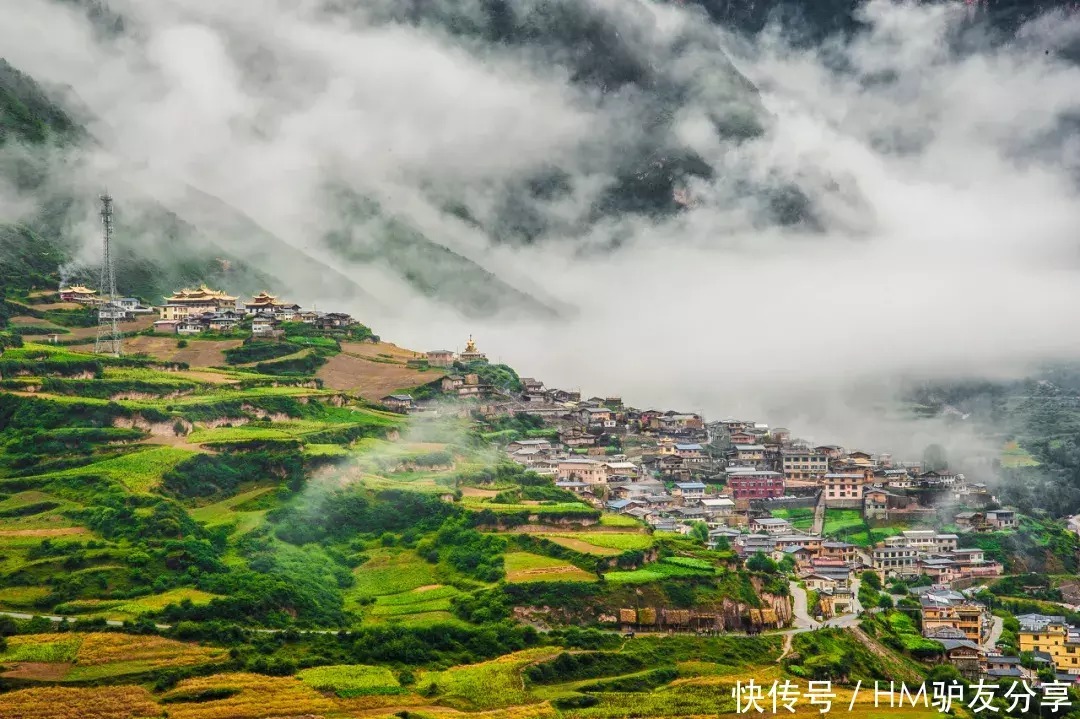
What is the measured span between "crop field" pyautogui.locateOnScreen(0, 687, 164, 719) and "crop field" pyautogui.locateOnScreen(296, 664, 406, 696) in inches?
160

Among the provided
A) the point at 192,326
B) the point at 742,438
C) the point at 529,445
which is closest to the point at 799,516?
the point at 742,438

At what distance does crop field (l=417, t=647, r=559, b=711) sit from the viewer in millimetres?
32031

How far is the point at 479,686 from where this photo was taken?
107 feet

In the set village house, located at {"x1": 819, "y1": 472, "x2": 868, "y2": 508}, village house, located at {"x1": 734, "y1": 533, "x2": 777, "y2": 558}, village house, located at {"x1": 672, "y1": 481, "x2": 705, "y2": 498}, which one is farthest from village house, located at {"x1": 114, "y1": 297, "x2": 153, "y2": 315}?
village house, located at {"x1": 819, "y1": 472, "x2": 868, "y2": 508}

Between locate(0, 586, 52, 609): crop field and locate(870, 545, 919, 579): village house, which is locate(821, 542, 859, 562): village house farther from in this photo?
locate(0, 586, 52, 609): crop field

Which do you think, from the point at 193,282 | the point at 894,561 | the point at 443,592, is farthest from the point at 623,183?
the point at 443,592

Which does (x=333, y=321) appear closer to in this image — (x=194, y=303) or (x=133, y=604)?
(x=194, y=303)

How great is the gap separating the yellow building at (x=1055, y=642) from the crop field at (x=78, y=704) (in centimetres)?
2926

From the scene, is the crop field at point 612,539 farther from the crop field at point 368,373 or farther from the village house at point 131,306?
the village house at point 131,306

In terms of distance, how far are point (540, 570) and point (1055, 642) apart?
17834 mm

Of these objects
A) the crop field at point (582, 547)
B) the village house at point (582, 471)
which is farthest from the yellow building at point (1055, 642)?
the village house at point (582, 471)

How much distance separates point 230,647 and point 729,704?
12.9 m

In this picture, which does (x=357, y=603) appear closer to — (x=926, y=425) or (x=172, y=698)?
(x=172, y=698)

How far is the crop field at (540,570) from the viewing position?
40.2 meters
